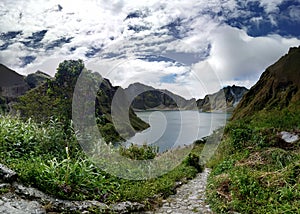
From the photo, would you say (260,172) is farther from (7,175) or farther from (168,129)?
(168,129)

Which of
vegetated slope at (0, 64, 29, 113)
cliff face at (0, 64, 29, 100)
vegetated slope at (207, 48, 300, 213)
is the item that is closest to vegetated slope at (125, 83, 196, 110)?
vegetated slope at (207, 48, 300, 213)

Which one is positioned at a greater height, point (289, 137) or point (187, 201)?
point (289, 137)

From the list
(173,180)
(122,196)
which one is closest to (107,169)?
(122,196)

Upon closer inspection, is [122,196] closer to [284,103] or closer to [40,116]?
[40,116]

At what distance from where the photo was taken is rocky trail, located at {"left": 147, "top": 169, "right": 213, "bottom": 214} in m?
5.95

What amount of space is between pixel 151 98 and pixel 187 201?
5231 millimetres

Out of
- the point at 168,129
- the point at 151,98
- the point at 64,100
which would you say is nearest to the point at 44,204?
the point at 64,100

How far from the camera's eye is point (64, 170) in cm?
567

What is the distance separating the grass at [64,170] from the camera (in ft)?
17.7

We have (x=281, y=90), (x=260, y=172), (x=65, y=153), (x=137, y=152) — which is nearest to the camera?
(x=260, y=172)

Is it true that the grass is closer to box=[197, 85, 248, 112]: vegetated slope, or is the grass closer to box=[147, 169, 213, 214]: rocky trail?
box=[147, 169, 213, 214]: rocky trail

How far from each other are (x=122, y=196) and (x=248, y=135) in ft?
19.2

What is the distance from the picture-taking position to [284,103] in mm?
25938

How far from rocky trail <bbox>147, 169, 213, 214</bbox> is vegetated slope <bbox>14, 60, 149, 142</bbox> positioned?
3920 mm
